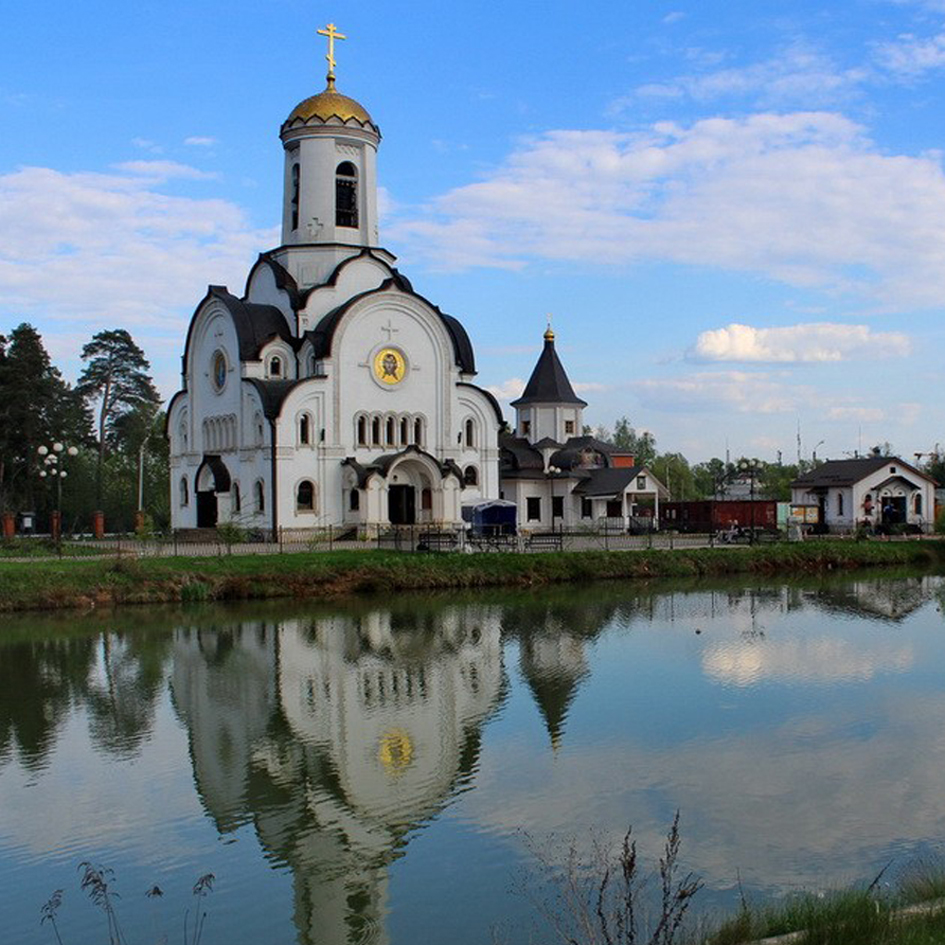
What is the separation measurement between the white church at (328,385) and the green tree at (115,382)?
2572 cm

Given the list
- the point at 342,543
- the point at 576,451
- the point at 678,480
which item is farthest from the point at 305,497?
the point at 678,480

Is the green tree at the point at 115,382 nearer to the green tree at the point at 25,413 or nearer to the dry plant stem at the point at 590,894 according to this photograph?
the green tree at the point at 25,413

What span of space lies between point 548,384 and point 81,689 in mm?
41654

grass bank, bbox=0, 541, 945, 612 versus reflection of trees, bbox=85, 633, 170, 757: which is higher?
grass bank, bbox=0, 541, 945, 612

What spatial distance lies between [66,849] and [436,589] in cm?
2296

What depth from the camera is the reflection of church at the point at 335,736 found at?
34.2 ft

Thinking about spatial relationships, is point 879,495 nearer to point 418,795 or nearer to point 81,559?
point 81,559

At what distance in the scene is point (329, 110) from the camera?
46.2 m

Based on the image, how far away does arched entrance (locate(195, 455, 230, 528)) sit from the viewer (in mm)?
44188

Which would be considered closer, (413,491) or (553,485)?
(413,491)

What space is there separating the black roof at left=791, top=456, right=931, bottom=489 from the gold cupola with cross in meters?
24.4

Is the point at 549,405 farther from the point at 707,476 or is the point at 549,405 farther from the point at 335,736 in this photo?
the point at 707,476

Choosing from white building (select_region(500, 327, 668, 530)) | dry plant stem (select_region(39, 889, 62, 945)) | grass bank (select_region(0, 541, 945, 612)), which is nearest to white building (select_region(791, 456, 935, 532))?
white building (select_region(500, 327, 668, 530))

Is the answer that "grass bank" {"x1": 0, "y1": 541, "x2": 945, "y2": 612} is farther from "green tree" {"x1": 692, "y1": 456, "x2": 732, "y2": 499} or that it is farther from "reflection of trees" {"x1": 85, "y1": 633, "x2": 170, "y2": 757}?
"green tree" {"x1": 692, "y1": 456, "x2": 732, "y2": 499}
